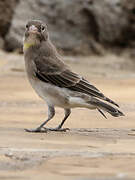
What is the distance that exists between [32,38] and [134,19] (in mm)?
7728

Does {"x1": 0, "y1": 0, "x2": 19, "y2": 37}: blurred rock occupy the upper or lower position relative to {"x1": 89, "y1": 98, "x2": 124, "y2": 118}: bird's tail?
lower

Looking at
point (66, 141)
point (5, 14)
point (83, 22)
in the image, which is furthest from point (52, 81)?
point (5, 14)

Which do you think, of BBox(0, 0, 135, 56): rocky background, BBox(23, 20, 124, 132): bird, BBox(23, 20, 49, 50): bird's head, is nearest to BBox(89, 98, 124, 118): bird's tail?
BBox(23, 20, 124, 132): bird

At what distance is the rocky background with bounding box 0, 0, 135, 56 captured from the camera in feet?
44.1

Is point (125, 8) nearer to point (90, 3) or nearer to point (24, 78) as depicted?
point (90, 3)

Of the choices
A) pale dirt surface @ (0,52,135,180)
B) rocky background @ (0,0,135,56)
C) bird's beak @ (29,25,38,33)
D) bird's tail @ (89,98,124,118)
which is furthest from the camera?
rocky background @ (0,0,135,56)

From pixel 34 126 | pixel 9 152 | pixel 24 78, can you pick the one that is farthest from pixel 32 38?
pixel 24 78

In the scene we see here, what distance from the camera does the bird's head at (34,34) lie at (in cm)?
602

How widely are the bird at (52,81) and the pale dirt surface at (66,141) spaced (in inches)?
9.6

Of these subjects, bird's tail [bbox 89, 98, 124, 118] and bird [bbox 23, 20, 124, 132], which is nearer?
Answer: bird's tail [bbox 89, 98, 124, 118]

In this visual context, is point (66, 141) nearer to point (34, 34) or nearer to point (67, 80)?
point (67, 80)

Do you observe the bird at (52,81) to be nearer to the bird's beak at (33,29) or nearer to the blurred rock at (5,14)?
the bird's beak at (33,29)

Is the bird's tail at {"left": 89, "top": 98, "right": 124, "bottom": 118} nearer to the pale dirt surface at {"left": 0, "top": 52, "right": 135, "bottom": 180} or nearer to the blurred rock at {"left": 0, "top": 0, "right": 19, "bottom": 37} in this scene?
the pale dirt surface at {"left": 0, "top": 52, "right": 135, "bottom": 180}

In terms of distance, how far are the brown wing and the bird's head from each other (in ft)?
0.85
